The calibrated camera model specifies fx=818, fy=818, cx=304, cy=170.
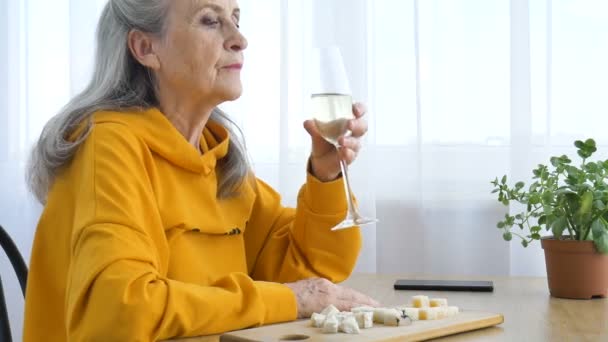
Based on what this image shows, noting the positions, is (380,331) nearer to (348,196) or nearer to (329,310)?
(329,310)

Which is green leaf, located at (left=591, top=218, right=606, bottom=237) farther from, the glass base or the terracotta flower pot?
the glass base

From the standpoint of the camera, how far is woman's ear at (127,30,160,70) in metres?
1.58

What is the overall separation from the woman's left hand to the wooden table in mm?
240

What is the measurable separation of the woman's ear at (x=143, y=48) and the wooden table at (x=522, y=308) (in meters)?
0.60

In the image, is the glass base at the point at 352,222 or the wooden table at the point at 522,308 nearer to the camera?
the wooden table at the point at 522,308

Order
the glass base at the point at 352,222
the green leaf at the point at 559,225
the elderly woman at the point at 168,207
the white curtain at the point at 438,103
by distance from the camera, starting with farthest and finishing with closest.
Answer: the white curtain at the point at 438,103
the green leaf at the point at 559,225
the glass base at the point at 352,222
the elderly woman at the point at 168,207

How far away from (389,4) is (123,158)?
1.34 meters

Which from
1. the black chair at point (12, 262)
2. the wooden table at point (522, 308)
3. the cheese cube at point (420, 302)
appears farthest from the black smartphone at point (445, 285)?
the black chair at point (12, 262)

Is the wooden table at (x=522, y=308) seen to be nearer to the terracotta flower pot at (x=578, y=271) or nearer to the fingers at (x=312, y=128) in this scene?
the terracotta flower pot at (x=578, y=271)

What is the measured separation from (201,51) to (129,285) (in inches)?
21.5

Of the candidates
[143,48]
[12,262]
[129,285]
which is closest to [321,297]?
[129,285]

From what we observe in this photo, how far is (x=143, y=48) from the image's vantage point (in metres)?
1.59

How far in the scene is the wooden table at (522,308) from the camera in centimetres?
116

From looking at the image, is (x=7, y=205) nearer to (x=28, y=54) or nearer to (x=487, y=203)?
(x=28, y=54)
